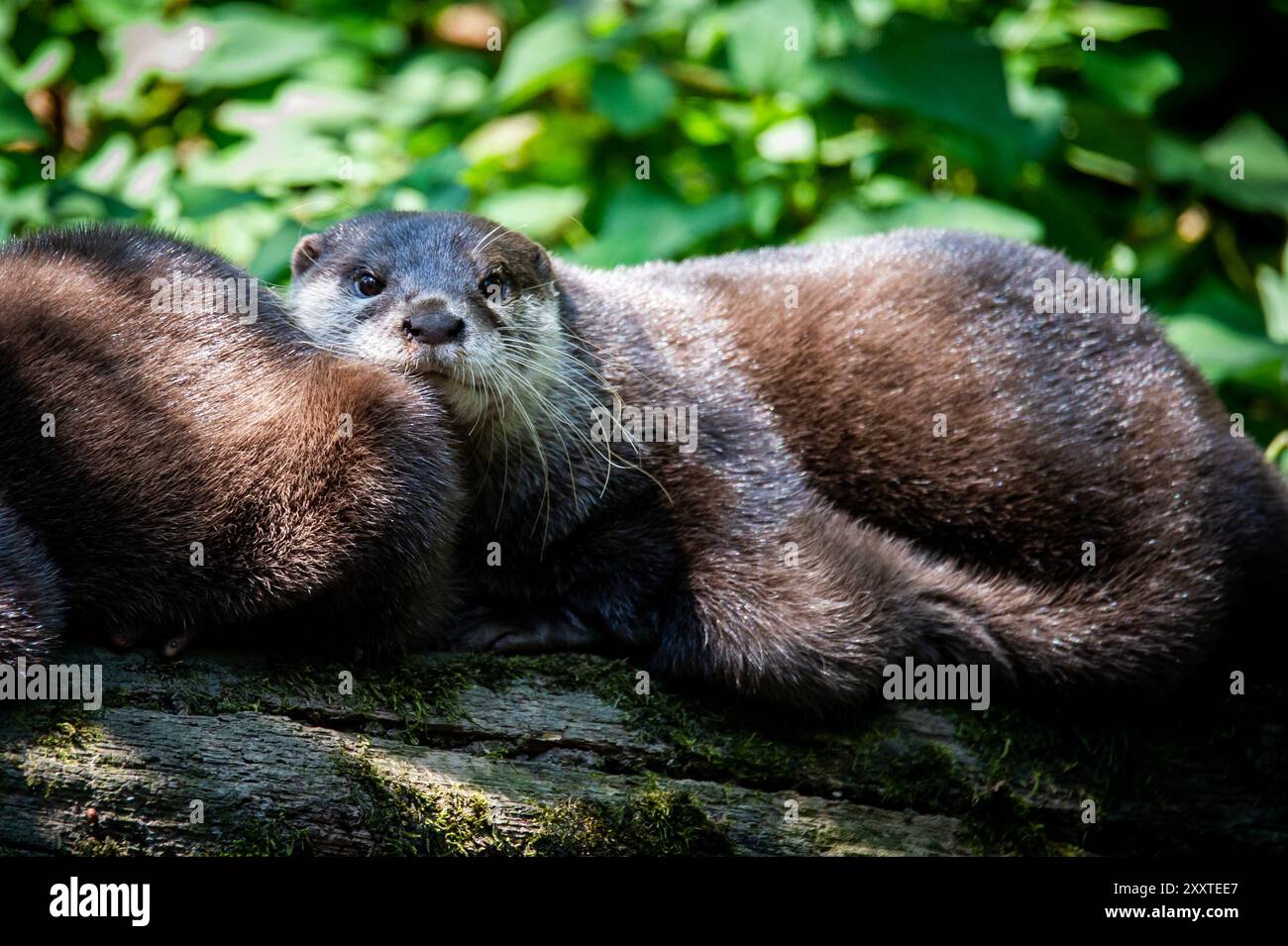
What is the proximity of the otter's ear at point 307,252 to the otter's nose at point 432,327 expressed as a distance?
0.74 metres

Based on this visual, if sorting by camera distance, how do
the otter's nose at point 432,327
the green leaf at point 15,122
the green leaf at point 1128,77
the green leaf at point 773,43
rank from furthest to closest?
the green leaf at point 1128,77
the green leaf at point 773,43
the green leaf at point 15,122
the otter's nose at point 432,327

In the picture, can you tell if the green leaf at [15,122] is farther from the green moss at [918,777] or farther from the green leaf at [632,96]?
the green moss at [918,777]

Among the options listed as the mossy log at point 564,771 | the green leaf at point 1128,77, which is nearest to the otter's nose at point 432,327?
the mossy log at point 564,771

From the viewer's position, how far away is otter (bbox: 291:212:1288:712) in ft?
12.6

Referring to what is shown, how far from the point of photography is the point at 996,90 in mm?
5668

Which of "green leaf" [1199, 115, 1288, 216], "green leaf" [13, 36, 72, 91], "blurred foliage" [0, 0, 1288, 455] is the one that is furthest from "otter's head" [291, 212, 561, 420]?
"green leaf" [1199, 115, 1288, 216]

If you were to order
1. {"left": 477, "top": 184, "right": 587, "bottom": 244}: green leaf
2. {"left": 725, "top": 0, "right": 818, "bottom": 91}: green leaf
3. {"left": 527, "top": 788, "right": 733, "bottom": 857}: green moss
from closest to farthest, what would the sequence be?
{"left": 527, "top": 788, "right": 733, "bottom": 857}: green moss < {"left": 725, "top": 0, "right": 818, "bottom": 91}: green leaf < {"left": 477, "top": 184, "right": 587, "bottom": 244}: green leaf

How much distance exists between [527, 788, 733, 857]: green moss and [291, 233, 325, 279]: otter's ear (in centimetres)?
198

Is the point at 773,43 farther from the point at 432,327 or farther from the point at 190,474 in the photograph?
the point at 190,474

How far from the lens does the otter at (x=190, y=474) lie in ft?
10.2

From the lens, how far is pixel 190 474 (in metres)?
3.21

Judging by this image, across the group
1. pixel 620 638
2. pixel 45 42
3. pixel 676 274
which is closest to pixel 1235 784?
pixel 620 638

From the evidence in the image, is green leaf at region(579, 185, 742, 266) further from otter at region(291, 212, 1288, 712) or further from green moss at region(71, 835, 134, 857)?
green moss at region(71, 835, 134, 857)
